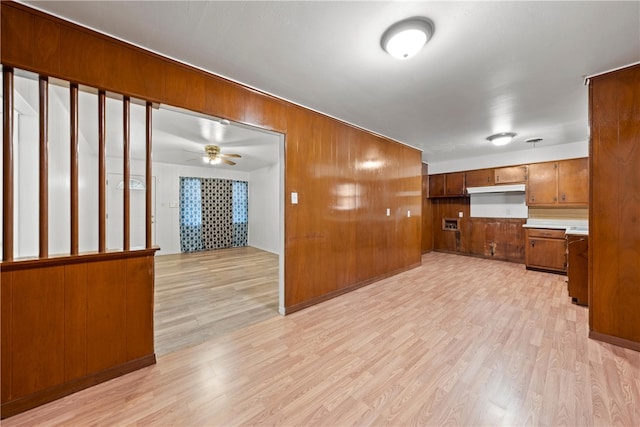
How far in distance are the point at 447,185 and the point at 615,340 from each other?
4551 mm

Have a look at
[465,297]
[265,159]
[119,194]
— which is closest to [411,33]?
[465,297]

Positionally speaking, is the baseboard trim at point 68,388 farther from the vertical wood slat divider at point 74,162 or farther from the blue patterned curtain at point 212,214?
the blue patterned curtain at point 212,214

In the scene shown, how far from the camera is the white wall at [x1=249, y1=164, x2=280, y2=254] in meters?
6.70

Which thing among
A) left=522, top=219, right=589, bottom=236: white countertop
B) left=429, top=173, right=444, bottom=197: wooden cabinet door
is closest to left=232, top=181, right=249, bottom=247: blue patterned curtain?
left=429, top=173, right=444, bottom=197: wooden cabinet door

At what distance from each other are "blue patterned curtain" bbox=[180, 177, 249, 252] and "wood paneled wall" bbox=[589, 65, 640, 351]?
7.43m

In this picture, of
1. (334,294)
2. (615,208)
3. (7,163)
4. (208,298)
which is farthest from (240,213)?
(615,208)

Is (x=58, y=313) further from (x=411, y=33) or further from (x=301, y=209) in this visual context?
(x=411, y=33)

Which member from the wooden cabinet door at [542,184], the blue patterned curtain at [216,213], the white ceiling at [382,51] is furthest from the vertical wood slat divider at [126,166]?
the wooden cabinet door at [542,184]

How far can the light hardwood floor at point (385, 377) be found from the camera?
1470 millimetres

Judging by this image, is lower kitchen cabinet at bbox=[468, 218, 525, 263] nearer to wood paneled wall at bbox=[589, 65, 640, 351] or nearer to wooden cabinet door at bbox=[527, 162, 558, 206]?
wooden cabinet door at bbox=[527, 162, 558, 206]

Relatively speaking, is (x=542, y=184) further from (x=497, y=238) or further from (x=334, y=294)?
(x=334, y=294)

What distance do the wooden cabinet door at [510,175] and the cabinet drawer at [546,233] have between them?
3.48 feet

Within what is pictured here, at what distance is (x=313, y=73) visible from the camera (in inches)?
89.2

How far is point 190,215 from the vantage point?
6938 millimetres
